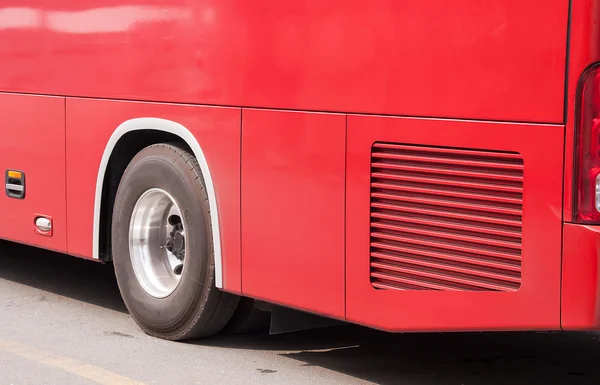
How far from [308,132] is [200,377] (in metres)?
1.35

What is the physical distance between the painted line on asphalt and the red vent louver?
1.43 meters

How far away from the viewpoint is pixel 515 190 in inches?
193

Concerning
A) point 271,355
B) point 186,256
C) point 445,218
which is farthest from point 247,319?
point 445,218

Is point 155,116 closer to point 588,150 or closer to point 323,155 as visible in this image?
point 323,155

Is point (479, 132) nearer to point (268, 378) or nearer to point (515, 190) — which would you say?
point (515, 190)

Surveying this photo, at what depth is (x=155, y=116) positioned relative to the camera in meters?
6.50

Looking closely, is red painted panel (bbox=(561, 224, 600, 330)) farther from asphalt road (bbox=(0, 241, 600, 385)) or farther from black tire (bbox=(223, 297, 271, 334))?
black tire (bbox=(223, 297, 271, 334))

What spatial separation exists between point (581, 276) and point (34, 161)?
3.93 metres

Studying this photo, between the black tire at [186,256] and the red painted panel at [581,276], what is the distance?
2.16 m

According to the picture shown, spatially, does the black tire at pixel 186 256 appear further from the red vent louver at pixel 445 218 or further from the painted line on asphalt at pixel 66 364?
the red vent louver at pixel 445 218

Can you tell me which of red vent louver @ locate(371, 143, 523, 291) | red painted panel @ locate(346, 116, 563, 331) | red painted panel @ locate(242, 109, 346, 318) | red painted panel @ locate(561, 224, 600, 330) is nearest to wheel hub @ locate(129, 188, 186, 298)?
red painted panel @ locate(242, 109, 346, 318)

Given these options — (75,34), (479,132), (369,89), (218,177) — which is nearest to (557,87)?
(479,132)

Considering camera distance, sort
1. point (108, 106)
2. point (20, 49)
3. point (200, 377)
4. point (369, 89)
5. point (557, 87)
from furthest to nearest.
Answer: point (20, 49) < point (108, 106) < point (200, 377) < point (369, 89) < point (557, 87)

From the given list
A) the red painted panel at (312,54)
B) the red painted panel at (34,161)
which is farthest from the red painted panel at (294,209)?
the red painted panel at (34,161)
